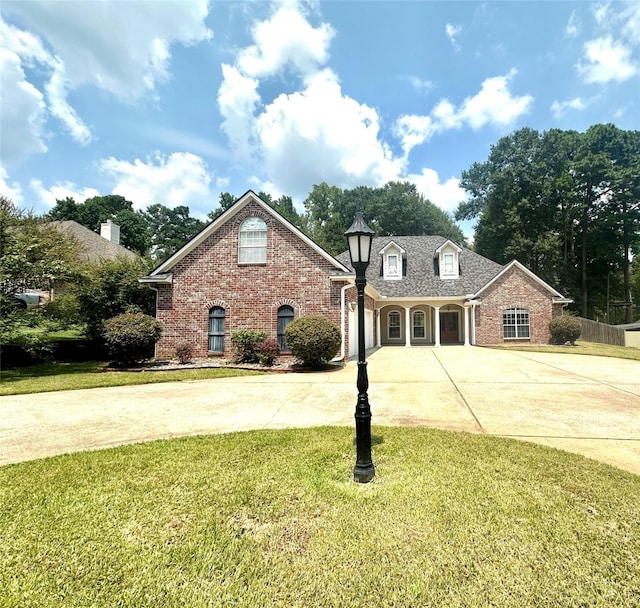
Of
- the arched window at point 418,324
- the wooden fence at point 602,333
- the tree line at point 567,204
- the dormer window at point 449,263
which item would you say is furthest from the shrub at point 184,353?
the tree line at point 567,204

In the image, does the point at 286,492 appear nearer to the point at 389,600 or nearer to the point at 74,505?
the point at 389,600

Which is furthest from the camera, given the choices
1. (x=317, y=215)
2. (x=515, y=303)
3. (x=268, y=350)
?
(x=317, y=215)

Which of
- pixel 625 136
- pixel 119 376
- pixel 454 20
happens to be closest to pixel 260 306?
pixel 119 376

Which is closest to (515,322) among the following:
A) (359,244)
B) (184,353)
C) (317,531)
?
(184,353)

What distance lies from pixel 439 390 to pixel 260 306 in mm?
8544

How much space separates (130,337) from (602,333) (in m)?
27.3

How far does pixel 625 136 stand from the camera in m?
35.1

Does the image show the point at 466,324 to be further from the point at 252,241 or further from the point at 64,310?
the point at 64,310

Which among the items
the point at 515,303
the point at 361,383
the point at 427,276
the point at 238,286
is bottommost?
the point at 361,383

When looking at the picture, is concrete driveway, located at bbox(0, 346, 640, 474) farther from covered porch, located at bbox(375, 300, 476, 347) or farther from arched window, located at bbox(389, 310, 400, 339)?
arched window, located at bbox(389, 310, 400, 339)

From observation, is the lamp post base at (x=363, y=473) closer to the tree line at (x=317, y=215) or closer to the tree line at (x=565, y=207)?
the tree line at (x=565, y=207)

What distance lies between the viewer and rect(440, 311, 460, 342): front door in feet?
80.5

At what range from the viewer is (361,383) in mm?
3971

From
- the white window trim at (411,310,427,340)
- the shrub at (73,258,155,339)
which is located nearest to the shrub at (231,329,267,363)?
the shrub at (73,258,155,339)
